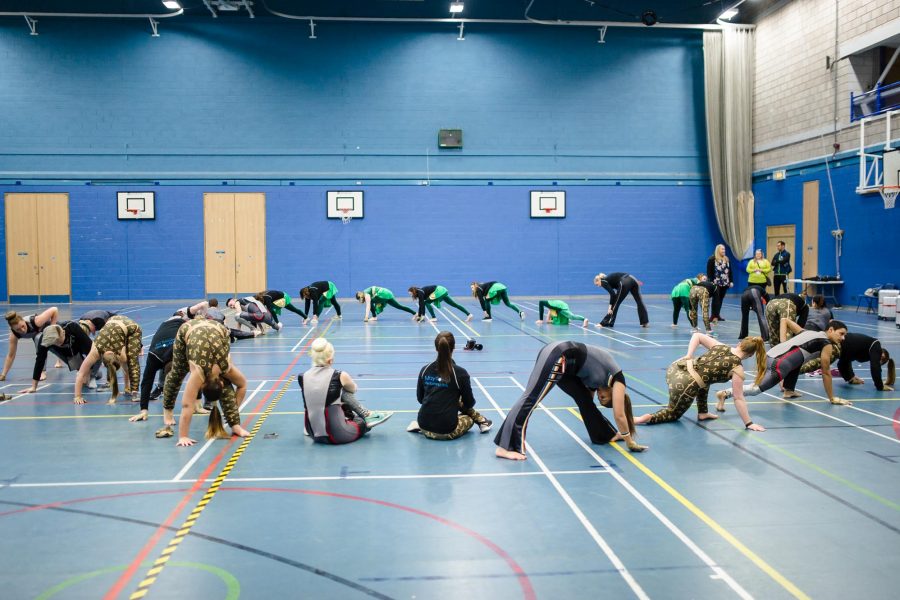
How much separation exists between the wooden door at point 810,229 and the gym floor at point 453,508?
16.7 metres

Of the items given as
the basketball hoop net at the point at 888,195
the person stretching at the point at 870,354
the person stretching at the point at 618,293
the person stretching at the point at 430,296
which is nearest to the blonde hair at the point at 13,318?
the person stretching at the point at 430,296

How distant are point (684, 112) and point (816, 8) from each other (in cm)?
624

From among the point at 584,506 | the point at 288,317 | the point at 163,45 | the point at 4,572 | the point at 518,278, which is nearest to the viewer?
the point at 4,572

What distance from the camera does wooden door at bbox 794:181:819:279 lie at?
24.6 m

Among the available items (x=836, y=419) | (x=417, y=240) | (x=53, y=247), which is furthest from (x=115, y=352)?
(x=53, y=247)

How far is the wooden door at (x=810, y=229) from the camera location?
24.6 metres

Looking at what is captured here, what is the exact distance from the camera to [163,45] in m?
27.0

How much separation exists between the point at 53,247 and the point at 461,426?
24.5 meters

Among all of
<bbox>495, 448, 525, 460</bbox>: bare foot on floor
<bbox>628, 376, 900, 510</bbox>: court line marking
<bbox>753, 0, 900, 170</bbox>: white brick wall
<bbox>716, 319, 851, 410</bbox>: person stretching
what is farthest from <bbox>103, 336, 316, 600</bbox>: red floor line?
<bbox>753, 0, 900, 170</bbox>: white brick wall

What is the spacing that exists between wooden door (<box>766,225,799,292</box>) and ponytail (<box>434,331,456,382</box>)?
21.0 metres

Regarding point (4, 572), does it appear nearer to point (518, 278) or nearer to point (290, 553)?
point (290, 553)

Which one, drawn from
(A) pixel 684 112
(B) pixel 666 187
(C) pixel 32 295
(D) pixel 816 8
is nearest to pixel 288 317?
(C) pixel 32 295

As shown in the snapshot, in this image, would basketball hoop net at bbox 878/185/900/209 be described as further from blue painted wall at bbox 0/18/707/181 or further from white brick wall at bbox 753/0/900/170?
blue painted wall at bbox 0/18/707/181

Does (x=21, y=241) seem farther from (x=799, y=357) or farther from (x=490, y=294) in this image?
(x=799, y=357)
